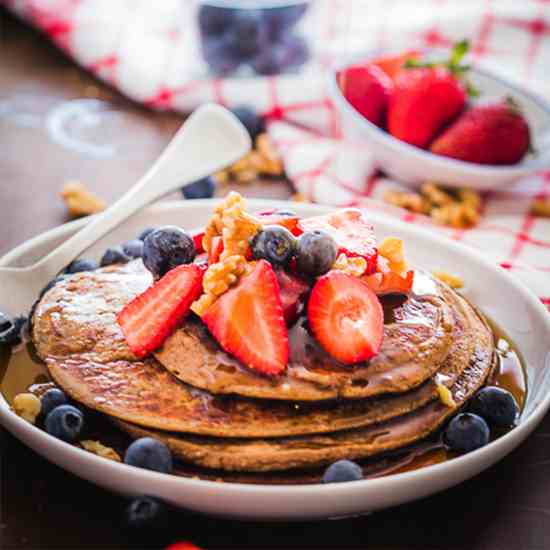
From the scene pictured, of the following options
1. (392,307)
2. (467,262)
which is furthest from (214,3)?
(392,307)

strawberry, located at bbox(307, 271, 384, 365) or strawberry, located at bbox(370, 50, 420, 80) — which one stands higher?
strawberry, located at bbox(307, 271, 384, 365)

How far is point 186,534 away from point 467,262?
1.06 meters

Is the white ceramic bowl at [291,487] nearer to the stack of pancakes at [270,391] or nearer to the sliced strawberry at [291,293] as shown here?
the stack of pancakes at [270,391]

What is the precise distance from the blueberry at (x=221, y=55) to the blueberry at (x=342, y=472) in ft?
7.23

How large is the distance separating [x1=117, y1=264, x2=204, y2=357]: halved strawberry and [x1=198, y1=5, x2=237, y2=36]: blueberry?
1.82 meters

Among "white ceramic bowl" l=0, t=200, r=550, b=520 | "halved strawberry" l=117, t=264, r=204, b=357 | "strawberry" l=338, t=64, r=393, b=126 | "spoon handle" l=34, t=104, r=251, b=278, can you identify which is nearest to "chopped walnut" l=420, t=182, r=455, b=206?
"strawberry" l=338, t=64, r=393, b=126

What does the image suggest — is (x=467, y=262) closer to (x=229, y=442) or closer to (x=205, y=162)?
(x=205, y=162)

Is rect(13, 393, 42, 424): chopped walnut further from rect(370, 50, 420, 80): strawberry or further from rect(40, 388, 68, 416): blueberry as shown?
rect(370, 50, 420, 80): strawberry

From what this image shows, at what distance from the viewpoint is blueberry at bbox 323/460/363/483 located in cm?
139

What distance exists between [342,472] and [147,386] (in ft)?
1.27

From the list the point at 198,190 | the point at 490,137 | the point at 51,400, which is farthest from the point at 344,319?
the point at 490,137

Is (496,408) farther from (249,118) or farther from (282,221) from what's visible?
(249,118)

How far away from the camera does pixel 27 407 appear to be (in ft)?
5.05

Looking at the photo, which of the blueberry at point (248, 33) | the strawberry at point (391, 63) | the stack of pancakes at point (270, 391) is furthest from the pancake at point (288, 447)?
the blueberry at point (248, 33)
